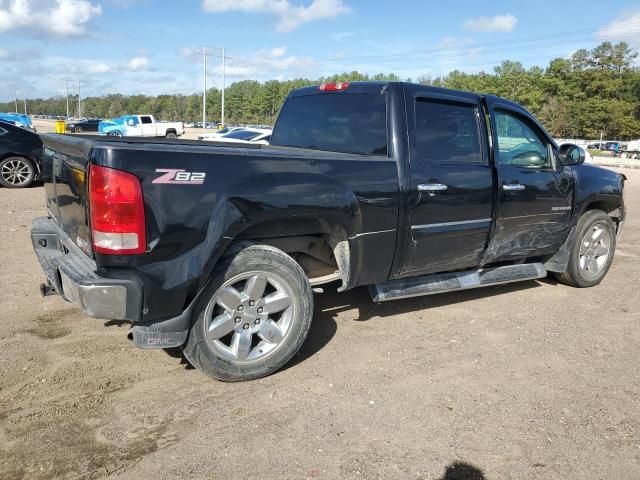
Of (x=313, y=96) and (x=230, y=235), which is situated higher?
(x=313, y=96)

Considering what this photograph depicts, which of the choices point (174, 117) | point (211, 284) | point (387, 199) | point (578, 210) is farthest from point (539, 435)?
point (174, 117)

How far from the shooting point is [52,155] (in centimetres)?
384

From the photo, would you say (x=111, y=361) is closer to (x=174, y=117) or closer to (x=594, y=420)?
(x=594, y=420)

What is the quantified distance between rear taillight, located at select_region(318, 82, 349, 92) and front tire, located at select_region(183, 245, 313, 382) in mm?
1795

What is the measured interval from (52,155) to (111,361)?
1.51 meters

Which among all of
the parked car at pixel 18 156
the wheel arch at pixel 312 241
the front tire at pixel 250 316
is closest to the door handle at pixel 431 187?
the wheel arch at pixel 312 241

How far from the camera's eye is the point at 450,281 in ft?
14.8

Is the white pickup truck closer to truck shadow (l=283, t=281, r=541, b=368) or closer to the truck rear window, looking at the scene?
the truck rear window

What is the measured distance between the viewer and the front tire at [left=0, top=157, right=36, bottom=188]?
36.7 ft

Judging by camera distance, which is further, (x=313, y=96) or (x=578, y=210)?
(x=578, y=210)

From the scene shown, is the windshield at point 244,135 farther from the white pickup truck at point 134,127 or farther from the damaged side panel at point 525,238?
the white pickup truck at point 134,127

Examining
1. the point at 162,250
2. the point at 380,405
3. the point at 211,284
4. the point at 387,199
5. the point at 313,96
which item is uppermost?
the point at 313,96

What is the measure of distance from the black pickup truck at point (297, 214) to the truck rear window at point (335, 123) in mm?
15

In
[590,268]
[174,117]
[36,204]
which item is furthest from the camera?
[174,117]
